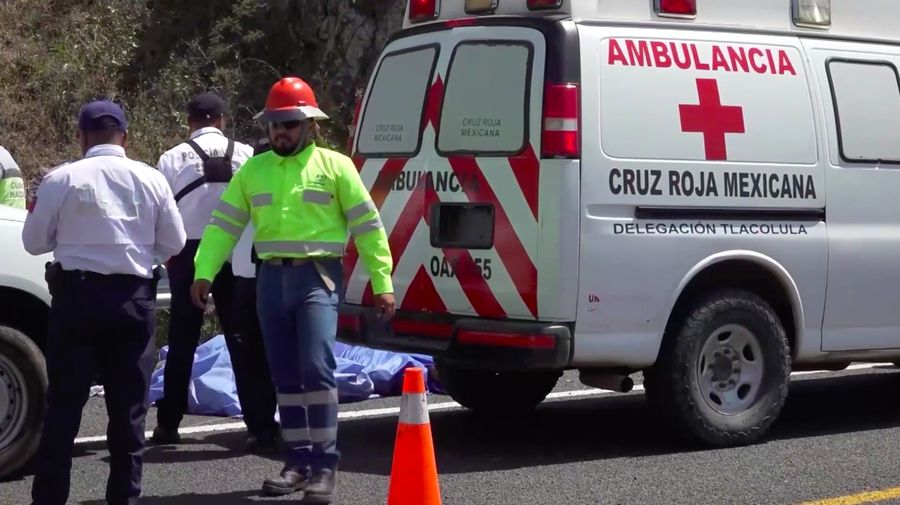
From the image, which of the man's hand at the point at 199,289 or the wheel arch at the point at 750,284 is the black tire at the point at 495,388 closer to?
the wheel arch at the point at 750,284

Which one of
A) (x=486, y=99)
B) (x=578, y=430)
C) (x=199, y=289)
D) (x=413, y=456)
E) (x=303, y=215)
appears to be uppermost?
(x=486, y=99)

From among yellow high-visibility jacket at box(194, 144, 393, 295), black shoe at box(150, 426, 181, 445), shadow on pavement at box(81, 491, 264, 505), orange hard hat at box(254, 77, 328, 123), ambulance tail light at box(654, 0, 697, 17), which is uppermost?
ambulance tail light at box(654, 0, 697, 17)

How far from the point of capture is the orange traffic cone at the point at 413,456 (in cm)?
564

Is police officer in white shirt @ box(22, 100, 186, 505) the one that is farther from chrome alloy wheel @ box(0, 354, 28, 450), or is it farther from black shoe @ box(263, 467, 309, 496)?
chrome alloy wheel @ box(0, 354, 28, 450)

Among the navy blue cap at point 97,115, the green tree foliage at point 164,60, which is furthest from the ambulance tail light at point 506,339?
the green tree foliage at point 164,60

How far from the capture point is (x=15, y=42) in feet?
52.5

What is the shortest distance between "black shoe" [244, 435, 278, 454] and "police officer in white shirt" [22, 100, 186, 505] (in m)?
1.76

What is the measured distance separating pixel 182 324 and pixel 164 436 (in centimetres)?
62

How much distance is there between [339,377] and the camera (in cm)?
920

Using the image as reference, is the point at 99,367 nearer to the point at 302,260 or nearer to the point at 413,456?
the point at 302,260

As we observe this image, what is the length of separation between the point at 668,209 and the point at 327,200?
1.82 meters

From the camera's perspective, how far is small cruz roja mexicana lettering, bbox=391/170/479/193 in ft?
23.8

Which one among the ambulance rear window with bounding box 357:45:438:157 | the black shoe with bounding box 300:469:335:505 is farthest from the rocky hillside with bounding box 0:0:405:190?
the black shoe with bounding box 300:469:335:505

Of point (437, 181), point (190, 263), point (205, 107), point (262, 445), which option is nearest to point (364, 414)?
point (262, 445)
